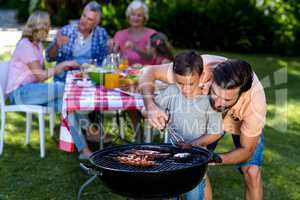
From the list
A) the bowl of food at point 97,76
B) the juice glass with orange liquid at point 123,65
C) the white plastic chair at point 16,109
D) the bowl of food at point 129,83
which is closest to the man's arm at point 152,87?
the bowl of food at point 129,83

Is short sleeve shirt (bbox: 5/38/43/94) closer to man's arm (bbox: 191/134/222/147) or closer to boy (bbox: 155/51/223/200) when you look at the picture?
boy (bbox: 155/51/223/200)

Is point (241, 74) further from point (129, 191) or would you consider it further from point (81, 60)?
point (81, 60)

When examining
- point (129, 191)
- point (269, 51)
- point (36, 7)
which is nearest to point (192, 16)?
point (269, 51)

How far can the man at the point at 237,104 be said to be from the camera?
2.64 metres

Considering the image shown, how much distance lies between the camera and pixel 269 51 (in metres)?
11.3

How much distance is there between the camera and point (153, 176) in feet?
7.90

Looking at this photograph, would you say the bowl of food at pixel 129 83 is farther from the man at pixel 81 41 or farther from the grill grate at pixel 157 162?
the grill grate at pixel 157 162

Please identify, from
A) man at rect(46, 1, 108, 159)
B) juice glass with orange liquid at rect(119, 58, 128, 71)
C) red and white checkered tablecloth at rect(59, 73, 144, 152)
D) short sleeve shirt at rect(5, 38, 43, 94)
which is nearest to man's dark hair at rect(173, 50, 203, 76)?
red and white checkered tablecloth at rect(59, 73, 144, 152)

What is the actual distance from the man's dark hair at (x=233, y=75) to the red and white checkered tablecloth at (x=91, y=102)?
1.27 m

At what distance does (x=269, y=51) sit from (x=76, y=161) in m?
7.38

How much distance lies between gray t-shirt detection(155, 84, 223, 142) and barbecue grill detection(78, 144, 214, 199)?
369 millimetres

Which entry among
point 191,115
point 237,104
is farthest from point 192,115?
point 237,104

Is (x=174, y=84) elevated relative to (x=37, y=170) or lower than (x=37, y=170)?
elevated

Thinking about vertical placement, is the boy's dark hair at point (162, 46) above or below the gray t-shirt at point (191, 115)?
above
